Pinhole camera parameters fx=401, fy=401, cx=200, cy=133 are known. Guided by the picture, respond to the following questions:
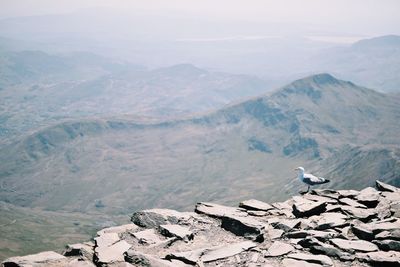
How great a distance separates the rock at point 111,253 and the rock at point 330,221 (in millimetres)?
11645

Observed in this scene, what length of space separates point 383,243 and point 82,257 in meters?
16.2

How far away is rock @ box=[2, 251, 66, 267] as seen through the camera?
20.4 metres

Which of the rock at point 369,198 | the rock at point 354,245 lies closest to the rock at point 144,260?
the rock at point 354,245

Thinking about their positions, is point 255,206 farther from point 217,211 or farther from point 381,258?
point 381,258

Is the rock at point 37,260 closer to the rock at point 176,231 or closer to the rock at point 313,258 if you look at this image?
the rock at point 176,231

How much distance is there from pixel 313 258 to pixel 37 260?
14272 millimetres

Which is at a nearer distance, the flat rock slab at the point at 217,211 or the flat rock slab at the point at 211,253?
the flat rock slab at the point at 211,253

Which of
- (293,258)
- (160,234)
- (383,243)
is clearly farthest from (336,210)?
(160,234)

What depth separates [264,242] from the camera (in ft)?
76.2

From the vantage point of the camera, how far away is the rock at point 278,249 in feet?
69.8

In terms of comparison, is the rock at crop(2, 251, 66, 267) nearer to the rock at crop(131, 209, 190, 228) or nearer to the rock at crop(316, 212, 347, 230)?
the rock at crop(131, 209, 190, 228)

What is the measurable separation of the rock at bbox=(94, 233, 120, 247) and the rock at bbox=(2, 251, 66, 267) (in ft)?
7.33

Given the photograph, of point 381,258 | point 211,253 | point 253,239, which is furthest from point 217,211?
point 381,258

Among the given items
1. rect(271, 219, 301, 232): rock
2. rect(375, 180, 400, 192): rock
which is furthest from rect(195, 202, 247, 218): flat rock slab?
rect(375, 180, 400, 192): rock
